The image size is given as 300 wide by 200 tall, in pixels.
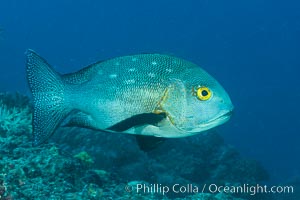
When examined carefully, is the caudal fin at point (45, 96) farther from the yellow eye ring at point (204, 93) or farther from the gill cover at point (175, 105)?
the yellow eye ring at point (204, 93)

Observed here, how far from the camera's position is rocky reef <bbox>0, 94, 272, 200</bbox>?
358 centimetres

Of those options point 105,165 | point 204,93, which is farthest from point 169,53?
point 105,165

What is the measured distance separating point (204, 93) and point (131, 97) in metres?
0.67

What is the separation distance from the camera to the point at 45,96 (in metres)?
3.09

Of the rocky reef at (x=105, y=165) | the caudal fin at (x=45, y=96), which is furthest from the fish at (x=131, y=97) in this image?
the rocky reef at (x=105, y=165)

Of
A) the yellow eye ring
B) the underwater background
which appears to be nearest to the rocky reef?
the underwater background

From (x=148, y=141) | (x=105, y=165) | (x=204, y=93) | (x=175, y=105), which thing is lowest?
(x=148, y=141)

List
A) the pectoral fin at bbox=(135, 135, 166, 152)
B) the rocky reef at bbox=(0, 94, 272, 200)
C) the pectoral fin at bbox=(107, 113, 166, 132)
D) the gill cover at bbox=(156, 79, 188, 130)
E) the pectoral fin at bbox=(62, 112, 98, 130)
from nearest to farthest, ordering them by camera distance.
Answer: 1. the pectoral fin at bbox=(107, 113, 166, 132)
2. the gill cover at bbox=(156, 79, 188, 130)
3. the pectoral fin at bbox=(62, 112, 98, 130)
4. the pectoral fin at bbox=(135, 135, 166, 152)
5. the rocky reef at bbox=(0, 94, 272, 200)

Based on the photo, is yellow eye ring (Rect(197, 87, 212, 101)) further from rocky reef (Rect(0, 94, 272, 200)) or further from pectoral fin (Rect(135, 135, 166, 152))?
rocky reef (Rect(0, 94, 272, 200))

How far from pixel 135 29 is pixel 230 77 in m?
61.4

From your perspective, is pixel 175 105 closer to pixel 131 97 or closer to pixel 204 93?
pixel 204 93

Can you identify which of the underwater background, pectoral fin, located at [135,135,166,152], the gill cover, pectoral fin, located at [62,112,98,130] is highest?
the underwater background

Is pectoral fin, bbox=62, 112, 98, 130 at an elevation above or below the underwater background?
below

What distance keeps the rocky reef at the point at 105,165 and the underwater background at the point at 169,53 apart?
21 millimetres
